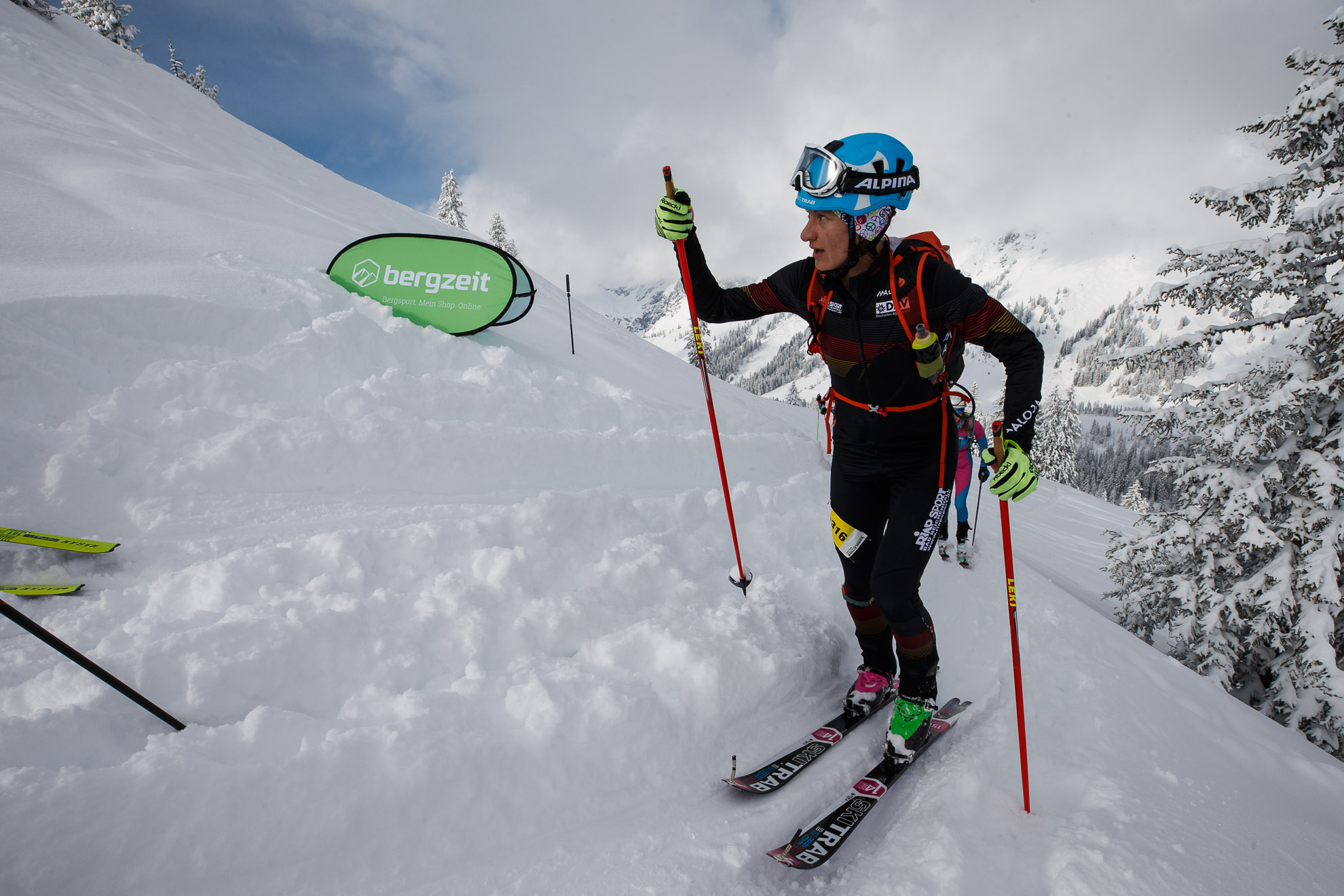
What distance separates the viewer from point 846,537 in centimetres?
371

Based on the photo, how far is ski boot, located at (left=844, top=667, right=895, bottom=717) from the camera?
146 inches

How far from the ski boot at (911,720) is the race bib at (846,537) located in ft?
2.75

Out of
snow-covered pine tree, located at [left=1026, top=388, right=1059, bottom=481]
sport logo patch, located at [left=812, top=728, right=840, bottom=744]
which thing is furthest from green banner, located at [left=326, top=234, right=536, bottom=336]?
snow-covered pine tree, located at [left=1026, top=388, right=1059, bottom=481]

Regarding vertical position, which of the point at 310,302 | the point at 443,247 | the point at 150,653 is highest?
the point at 443,247

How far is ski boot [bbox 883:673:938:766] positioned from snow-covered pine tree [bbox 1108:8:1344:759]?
819 centimetres

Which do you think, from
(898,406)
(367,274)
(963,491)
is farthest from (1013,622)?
(367,274)

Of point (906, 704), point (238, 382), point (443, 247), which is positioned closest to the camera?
point (906, 704)

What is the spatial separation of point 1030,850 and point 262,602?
4.00m

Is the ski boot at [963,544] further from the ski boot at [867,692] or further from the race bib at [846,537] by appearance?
the race bib at [846,537]

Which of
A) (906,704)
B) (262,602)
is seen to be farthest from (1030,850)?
(262,602)

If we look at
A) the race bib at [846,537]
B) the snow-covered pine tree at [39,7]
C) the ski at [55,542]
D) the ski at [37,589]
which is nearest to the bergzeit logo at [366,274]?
the ski at [55,542]

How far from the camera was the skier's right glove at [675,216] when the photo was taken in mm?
3680

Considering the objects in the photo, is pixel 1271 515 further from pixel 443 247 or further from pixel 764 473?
pixel 443 247

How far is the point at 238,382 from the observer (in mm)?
4613
